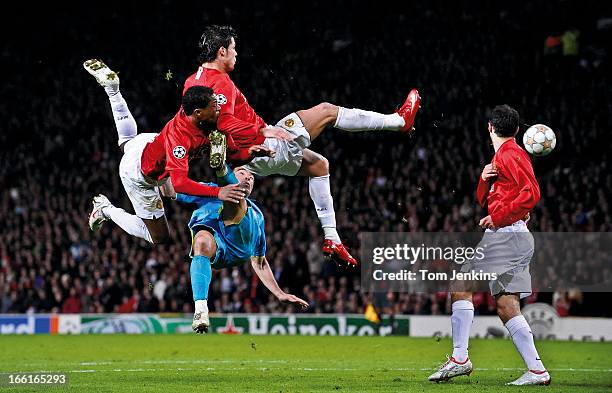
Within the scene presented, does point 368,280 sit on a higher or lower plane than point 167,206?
lower

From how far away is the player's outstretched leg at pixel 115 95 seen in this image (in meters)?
12.1

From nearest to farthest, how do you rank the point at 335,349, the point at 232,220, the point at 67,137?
the point at 232,220
the point at 335,349
the point at 67,137

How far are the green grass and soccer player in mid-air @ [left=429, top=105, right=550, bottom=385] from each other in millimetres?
343

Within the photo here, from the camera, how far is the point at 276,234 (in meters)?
23.1

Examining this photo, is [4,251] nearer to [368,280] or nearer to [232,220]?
[368,280]

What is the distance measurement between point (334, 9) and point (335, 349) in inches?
580

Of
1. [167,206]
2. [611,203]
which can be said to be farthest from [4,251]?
[611,203]

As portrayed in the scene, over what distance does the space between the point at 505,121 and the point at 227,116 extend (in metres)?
2.90

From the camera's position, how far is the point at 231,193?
32.6 ft

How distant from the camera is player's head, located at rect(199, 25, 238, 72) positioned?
10547 mm

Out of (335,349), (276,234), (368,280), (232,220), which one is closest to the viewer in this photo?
(232,220)

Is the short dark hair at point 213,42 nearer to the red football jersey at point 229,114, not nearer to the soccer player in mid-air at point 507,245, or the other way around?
the red football jersey at point 229,114

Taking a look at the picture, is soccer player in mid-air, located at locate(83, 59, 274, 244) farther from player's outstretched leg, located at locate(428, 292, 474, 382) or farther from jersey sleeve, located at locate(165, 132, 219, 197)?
player's outstretched leg, located at locate(428, 292, 474, 382)

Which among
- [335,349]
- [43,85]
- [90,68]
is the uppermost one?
[43,85]
